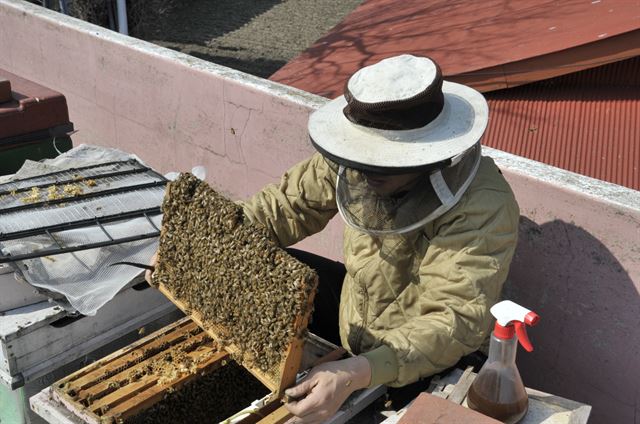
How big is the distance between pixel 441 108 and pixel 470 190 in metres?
0.24

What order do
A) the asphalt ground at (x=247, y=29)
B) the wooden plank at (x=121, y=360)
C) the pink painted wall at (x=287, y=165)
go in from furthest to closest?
the asphalt ground at (x=247, y=29), the pink painted wall at (x=287, y=165), the wooden plank at (x=121, y=360)

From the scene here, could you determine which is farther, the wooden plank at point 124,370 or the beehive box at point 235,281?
the wooden plank at point 124,370

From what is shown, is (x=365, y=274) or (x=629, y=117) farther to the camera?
(x=629, y=117)

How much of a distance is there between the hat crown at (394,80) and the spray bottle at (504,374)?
59 centimetres

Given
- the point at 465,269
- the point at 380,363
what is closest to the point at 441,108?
the point at 465,269

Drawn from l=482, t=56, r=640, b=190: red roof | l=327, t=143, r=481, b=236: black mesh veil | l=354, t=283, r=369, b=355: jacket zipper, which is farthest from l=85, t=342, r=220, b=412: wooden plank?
l=482, t=56, r=640, b=190: red roof

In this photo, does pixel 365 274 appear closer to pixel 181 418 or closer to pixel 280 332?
pixel 280 332

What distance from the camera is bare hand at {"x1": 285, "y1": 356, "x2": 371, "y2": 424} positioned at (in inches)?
71.0

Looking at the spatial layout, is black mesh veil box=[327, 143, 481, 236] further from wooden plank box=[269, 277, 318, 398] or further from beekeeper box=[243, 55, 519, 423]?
wooden plank box=[269, 277, 318, 398]

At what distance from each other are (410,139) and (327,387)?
67cm

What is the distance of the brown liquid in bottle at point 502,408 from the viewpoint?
1.74 meters

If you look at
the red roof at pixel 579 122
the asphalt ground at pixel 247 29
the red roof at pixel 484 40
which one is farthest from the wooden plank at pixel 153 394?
the asphalt ground at pixel 247 29

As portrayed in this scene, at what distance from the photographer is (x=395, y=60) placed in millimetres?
2012

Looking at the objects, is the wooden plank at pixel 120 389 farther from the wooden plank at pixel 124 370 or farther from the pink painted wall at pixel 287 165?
the pink painted wall at pixel 287 165
